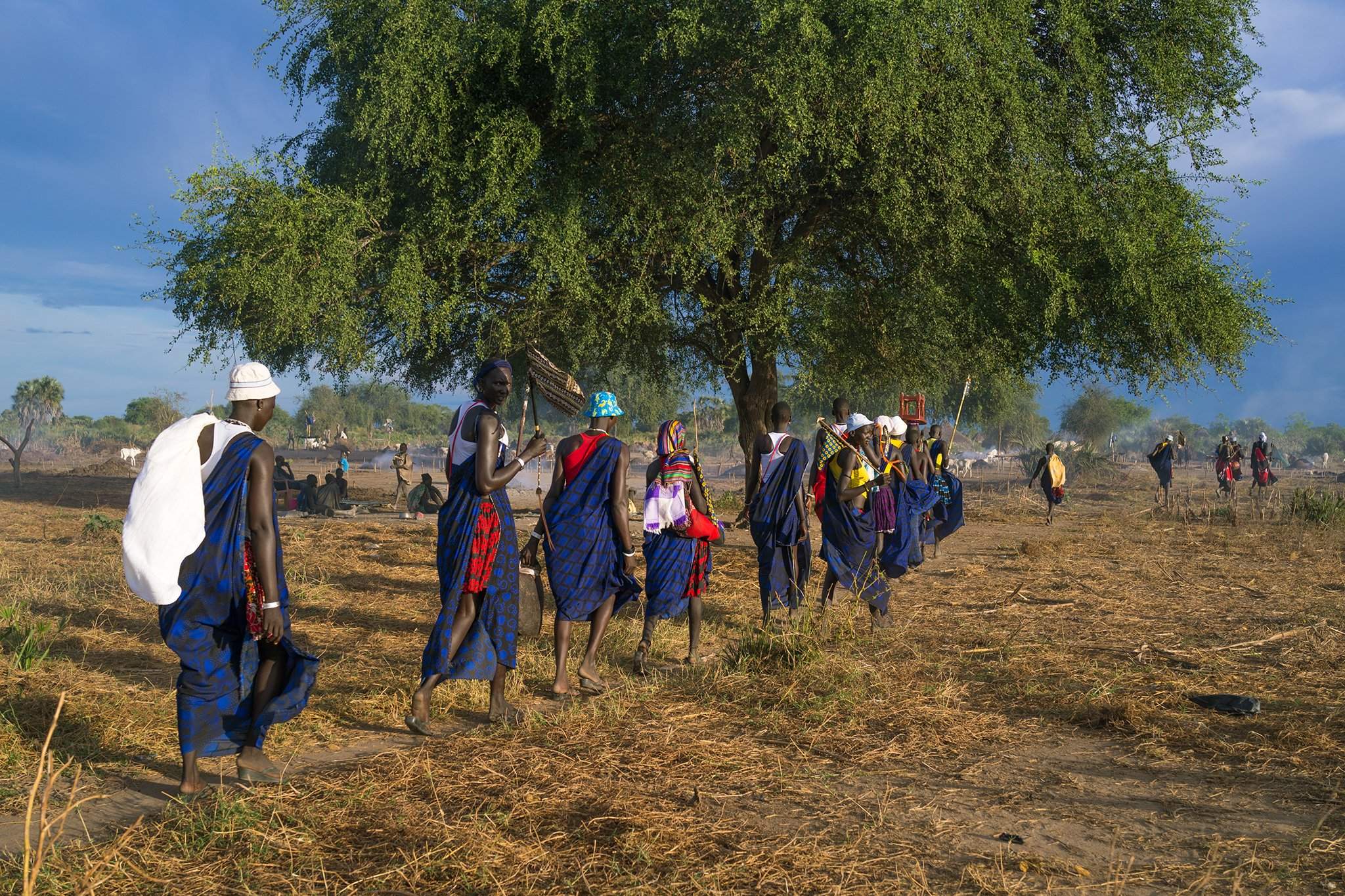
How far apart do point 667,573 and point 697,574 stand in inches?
9.2

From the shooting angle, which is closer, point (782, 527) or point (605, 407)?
point (605, 407)

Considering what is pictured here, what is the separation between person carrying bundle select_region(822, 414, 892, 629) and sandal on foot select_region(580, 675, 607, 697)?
2.52m

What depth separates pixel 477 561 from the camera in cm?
539

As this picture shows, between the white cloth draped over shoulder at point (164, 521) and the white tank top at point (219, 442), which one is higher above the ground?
the white tank top at point (219, 442)

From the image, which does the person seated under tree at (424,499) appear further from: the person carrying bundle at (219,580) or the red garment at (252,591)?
the red garment at (252,591)

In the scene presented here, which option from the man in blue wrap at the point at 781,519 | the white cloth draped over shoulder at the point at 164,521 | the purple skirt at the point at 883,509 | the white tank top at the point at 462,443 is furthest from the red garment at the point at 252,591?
the purple skirt at the point at 883,509

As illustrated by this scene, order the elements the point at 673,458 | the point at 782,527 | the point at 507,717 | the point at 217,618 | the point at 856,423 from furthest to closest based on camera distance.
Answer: the point at 856,423 < the point at 782,527 < the point at 673,458 < the point at 507,717 < the point at 217,618

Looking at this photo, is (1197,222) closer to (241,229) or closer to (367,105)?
(367,105)

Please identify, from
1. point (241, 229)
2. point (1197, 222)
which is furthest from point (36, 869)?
point (1197, 222)

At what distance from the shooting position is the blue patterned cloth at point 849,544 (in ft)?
27.0

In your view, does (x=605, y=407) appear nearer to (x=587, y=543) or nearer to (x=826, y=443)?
(x=587, y=543)

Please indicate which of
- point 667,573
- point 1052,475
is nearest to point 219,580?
point 667,573

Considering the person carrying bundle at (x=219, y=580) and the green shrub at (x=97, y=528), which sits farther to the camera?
the green shrub at (x=97, y=528)

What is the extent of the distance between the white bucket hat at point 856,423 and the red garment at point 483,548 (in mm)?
3889
